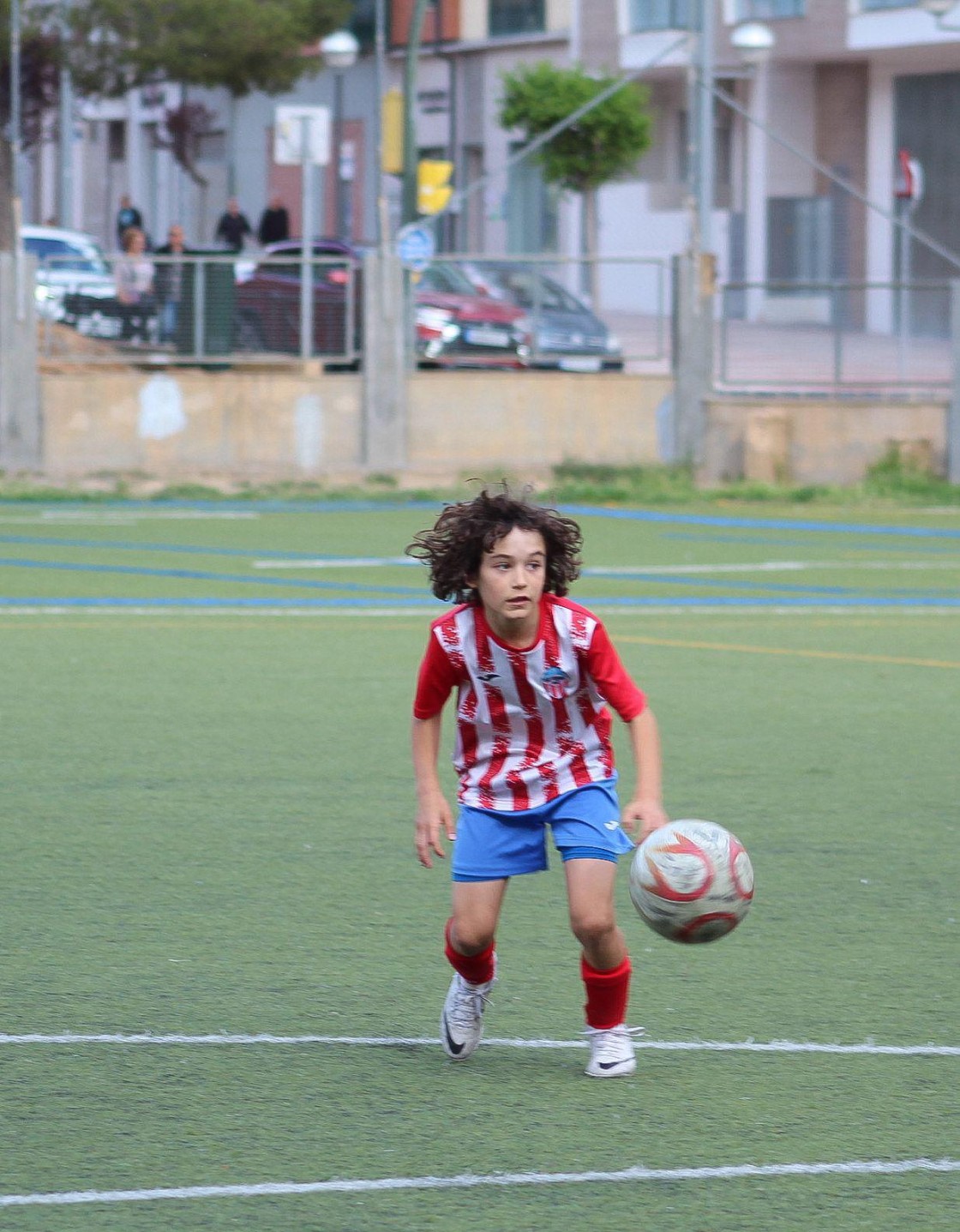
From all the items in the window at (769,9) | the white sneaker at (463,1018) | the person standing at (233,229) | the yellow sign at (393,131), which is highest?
the window at (769,9)

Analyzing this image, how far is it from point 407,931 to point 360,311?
59.4 feet

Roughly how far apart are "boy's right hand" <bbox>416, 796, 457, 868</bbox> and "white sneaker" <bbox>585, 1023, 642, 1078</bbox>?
0.53m

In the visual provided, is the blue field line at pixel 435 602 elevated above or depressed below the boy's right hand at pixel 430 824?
above

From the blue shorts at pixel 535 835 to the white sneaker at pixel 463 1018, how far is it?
0.26 meters

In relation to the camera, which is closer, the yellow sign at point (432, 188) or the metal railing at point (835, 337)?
the metal railing at point (835, 337)

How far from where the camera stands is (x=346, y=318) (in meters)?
24.0

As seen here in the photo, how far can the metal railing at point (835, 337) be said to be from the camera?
77.2 feet

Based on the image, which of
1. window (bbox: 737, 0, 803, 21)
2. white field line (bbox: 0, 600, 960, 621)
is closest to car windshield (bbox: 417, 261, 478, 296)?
white field line (bbox: 0, 600, 960, 621)

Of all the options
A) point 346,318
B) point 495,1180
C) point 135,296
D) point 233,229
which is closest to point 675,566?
point 346,318

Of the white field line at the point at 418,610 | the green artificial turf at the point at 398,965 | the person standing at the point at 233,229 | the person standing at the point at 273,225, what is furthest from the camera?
the person standing at the point at 273,225

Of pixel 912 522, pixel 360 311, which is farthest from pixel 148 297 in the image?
pixel 912 522

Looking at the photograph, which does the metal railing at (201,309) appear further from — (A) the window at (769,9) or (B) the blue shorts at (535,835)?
(A) the window at (769,9)

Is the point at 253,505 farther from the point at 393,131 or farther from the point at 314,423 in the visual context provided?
the point at 393,131

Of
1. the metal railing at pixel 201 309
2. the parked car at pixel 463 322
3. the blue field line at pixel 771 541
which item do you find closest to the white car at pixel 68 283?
the metal railing at pixel 201 309
